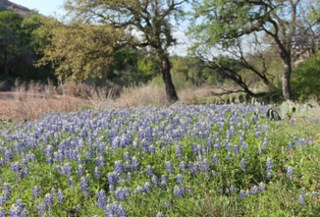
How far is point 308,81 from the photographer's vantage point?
13734 mm

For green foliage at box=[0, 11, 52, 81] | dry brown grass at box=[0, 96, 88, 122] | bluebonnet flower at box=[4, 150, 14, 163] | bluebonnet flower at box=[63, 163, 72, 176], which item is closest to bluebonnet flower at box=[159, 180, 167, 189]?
bluebonnet flower at box=[63, 163, 72, 176]

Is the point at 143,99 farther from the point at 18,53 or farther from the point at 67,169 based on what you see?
the point at 18,53

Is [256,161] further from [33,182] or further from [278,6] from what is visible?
[278,6]

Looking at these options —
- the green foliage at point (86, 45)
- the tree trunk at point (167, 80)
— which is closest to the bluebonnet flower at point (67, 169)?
the green foliage at point (86, 45)

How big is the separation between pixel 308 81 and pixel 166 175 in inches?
471

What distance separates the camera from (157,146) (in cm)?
404

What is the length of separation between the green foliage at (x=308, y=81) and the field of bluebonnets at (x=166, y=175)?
899 cm

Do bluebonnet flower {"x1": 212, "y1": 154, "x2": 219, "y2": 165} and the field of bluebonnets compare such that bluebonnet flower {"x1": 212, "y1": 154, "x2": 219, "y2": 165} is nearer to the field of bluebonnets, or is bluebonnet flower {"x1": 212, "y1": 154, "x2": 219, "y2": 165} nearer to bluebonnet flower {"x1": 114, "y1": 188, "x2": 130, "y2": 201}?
the field of bluebonnets

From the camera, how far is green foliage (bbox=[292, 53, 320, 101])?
13290 mm

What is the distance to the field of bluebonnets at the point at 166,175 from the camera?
9.26 ft

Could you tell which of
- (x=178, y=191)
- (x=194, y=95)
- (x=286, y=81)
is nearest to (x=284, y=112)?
(x=178, y=191)

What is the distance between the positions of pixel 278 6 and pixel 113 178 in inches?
463

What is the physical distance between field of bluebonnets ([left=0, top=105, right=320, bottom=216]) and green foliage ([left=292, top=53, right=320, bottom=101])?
8995mm

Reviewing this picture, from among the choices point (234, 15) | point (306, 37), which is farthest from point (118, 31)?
point (306, 37)
